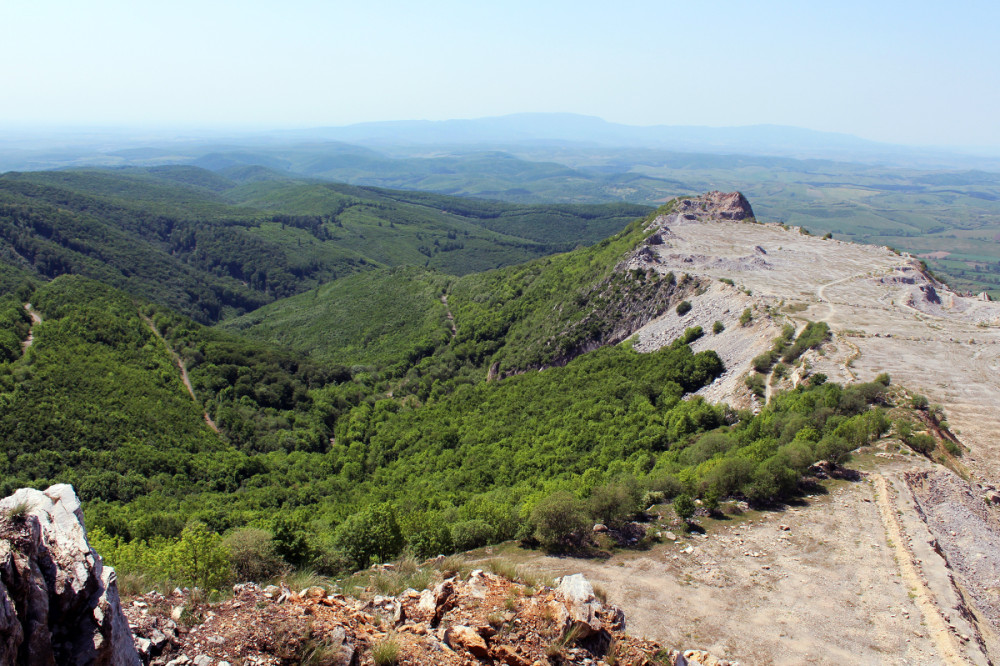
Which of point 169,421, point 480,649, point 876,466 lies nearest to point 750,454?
point 876,466

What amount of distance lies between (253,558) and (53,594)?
912 cm

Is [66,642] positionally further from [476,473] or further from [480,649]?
[476,473]

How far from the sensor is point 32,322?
67.2 m

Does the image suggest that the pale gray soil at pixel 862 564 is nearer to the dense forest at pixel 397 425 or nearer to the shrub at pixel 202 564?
the dense forest at pixel 397 425

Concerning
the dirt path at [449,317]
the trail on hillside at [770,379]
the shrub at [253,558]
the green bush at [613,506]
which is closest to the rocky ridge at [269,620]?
the shrub at [253,558]

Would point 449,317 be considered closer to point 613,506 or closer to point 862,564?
point 613,506

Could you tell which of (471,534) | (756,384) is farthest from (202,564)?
(756,384)

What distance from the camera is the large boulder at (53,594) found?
27.8 feet

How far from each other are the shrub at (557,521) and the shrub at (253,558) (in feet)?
35.1

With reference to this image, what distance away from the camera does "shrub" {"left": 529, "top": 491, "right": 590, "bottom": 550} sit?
23453 mm

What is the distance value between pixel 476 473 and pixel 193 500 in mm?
23962

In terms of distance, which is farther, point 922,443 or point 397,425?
point 397,425

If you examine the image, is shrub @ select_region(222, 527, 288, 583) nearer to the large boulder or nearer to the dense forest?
the dense forest

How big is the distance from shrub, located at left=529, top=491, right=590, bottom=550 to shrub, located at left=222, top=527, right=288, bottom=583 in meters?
10.7
